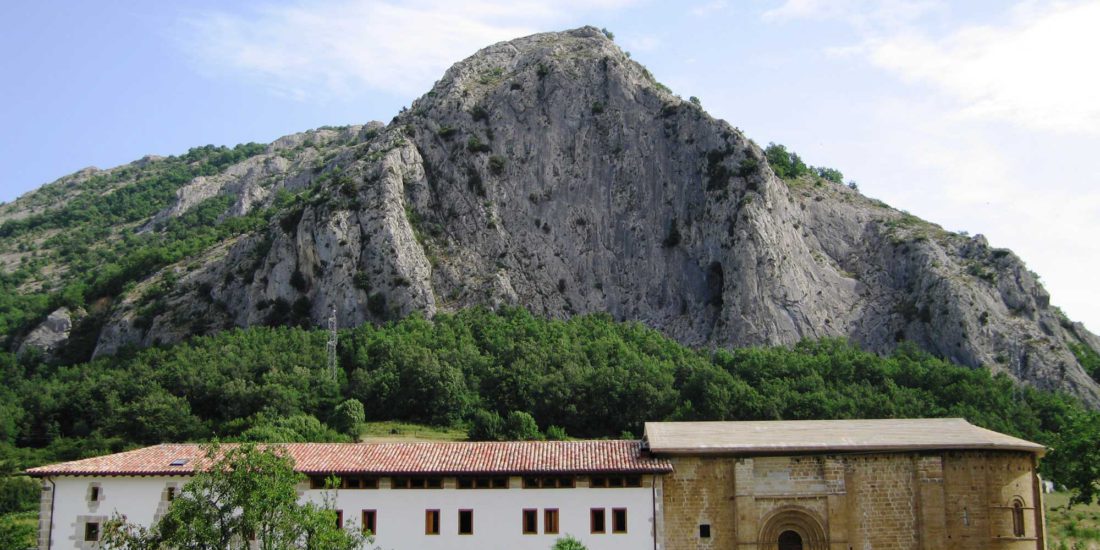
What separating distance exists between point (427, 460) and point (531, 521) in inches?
211

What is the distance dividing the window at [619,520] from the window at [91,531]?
71.6 feet

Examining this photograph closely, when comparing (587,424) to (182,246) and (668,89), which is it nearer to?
(668,89)

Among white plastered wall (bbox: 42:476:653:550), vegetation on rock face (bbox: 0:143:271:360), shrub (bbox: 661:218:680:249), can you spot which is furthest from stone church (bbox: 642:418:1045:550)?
vegetation on rock face (bbox: 0:143:271:360)

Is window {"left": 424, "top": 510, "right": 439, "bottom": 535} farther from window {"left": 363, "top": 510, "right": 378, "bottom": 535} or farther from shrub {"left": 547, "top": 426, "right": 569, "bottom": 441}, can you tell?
shrub {"left": 547, "top": 426, "right": 569, "bottom": 441}

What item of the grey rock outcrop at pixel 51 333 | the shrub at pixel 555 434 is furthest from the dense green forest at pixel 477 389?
the grey rock outcrop at pixel 51 333

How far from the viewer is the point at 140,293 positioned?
128625 millimetres

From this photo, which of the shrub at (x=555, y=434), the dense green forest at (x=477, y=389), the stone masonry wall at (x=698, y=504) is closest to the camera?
the stone masonry wall at (x=698, y=504)

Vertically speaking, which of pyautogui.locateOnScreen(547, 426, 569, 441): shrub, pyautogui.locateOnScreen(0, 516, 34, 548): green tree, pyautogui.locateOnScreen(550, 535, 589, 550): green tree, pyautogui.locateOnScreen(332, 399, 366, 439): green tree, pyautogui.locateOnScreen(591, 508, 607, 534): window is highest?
pyautogui.locateOnScreen(332, 399, 366, 439): green tree

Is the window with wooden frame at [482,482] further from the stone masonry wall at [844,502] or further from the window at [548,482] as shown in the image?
the stone masonry wall at [844,502]

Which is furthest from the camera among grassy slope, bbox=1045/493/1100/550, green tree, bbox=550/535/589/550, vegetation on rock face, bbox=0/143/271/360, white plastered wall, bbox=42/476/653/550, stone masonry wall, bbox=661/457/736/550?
vegetation on rock face, bbox=0/143/271/360

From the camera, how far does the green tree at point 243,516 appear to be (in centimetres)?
3741

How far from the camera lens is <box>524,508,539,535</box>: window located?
44.7 meters

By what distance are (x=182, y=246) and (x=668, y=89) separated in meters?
70.8

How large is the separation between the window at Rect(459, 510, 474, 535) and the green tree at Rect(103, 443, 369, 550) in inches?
265
